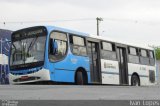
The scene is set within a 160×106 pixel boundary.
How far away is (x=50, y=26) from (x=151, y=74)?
29.8ft

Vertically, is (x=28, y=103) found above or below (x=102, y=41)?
below

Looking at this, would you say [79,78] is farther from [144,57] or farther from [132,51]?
[144,57]

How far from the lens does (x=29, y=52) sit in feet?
51.5

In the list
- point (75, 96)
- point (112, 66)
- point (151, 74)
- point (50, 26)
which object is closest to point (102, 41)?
point (112, 66)

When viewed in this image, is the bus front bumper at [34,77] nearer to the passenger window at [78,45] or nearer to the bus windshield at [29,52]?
the bus windshield at [29,52]

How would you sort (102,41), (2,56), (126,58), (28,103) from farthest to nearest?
(2,56) < (126,58) < (102,41) < (28,103)

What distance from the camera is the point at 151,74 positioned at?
2303 centimetres

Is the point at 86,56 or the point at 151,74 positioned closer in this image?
the point at 86,56

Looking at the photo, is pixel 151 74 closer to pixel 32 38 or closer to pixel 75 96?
pixel 32 38

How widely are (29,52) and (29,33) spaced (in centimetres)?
89

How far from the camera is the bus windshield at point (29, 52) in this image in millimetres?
15539

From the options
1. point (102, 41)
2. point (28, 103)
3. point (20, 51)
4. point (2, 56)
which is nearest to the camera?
point (28, 103)

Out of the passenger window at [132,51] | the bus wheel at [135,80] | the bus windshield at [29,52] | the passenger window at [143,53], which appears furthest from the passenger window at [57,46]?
the passenger window at [143,53]

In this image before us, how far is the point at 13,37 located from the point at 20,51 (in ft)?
3.23
